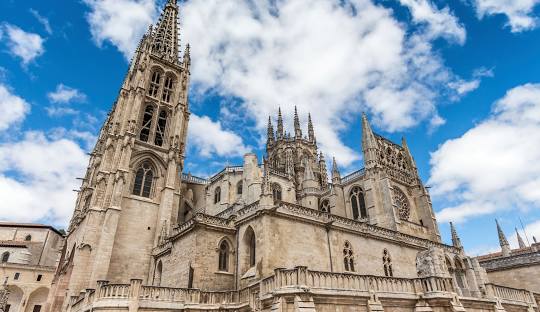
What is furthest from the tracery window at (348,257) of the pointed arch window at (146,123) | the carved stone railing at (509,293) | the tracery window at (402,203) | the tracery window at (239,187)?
the pointed arch window at (146,123)

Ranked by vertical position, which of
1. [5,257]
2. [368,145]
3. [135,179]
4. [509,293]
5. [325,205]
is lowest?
[509,293]

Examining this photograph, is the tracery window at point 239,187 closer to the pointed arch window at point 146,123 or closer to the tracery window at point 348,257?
the pointed arch window at point 146,123

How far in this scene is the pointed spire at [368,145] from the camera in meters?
32.4

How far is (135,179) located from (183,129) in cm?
726

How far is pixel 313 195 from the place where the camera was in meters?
36.9

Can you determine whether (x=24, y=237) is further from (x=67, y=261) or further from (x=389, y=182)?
(x=389, y=182)

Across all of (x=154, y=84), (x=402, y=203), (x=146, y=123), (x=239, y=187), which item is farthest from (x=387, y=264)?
(x=154, y=84)

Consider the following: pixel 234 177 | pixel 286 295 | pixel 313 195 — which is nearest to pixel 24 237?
pixel 234 177

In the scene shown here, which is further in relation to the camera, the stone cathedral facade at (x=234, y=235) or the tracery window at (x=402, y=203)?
the tracery window at (x=402, y=203)

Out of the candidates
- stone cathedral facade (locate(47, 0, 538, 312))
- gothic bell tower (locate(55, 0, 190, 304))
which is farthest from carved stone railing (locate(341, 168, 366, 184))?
gothic bell tower (locate(55, 0, 190, 304))

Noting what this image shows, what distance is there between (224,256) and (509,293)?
16.3m

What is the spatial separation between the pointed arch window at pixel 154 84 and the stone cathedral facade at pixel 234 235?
12 cm

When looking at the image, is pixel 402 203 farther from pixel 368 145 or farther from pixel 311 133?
pixel 311 133

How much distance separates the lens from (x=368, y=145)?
109 feet
